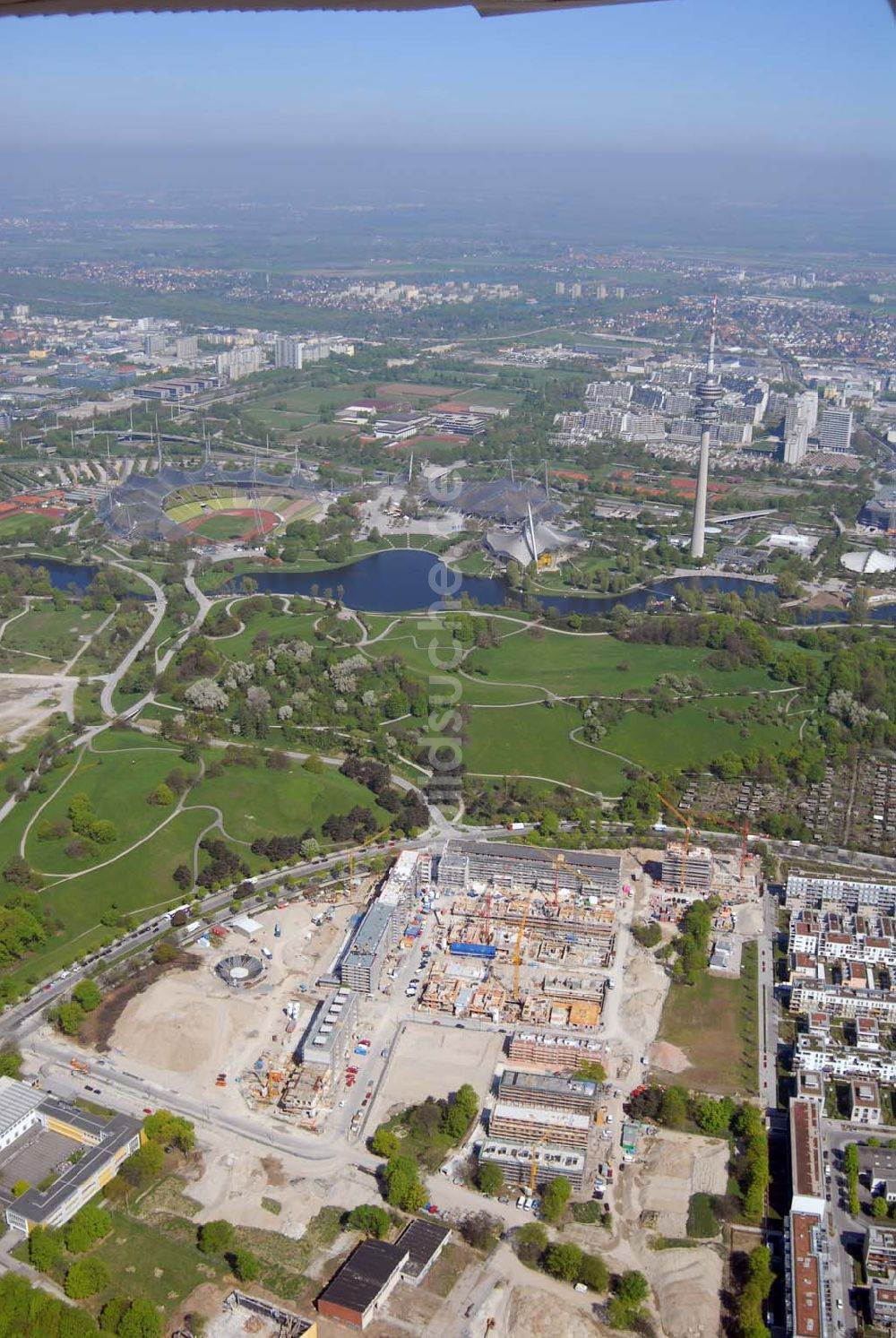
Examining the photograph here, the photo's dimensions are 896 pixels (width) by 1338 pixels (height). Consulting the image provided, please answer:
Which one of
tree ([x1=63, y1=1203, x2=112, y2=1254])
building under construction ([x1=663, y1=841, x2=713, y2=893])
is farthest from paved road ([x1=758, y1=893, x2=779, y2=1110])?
tree ([x1=63, y1=1203, x2=112, y2=1254])

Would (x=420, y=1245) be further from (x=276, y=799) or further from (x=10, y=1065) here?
(x=276, y=799)

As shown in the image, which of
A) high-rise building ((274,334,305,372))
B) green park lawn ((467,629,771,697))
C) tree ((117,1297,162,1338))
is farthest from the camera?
high-rise building ((274,334,305,372))

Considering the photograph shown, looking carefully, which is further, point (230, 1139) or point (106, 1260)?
point (230, 1139)

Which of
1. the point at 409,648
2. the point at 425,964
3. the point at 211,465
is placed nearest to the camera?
the point at 425,964

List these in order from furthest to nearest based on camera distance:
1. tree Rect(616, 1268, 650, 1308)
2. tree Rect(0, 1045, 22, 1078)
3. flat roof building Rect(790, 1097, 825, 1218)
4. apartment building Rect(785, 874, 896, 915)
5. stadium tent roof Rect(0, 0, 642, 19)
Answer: apartment building Rect(785, 874, 896, 915), tree Rect(0, 1045, 22, 1078), flat roof building Rect(790, 1097, 825, 1218), tree Rect(616, 1268, 650, 1308), stadium tent roof Rect(0, 0, 642, 19)

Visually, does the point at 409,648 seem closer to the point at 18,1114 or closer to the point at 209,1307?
the point at 18,1114

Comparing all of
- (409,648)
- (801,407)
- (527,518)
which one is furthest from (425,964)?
(801,407)

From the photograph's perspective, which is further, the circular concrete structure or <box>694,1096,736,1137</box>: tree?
Answer: the circular concrete structure

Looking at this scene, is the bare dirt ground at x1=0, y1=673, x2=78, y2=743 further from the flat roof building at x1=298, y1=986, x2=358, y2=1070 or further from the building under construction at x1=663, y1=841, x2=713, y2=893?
the building under construction at x1=663, y1=841, x2=713, y2=893
